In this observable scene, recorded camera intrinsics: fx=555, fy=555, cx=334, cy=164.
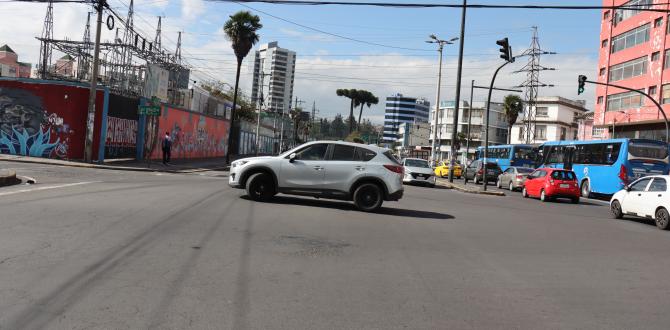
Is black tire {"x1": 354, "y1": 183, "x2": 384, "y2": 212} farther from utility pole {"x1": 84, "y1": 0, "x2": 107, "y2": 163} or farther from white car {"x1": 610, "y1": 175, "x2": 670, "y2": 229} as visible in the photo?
utility pole {"x1": 84, "y1": 0, "x2": 107, "y2": 163}

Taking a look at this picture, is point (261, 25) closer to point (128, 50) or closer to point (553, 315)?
point (128, 50)

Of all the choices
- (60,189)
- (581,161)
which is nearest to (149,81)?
(60,189)

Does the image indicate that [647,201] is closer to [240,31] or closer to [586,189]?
[586,189]

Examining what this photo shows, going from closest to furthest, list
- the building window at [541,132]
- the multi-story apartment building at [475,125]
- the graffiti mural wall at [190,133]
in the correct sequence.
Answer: the graffiti mural wall at [190,133] < the building window at [541,132] < the multi-story apartment building at [475,125]

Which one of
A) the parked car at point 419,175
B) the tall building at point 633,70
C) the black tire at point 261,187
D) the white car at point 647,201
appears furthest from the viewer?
the tall building at point 633,70

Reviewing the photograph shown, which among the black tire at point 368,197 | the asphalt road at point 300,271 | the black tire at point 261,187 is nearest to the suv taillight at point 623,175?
the asphalt road at point 300,271

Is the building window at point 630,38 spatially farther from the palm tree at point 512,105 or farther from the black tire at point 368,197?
the black tire at point 368,197

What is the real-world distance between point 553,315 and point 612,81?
5193 cm

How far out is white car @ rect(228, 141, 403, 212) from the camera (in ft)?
43.5

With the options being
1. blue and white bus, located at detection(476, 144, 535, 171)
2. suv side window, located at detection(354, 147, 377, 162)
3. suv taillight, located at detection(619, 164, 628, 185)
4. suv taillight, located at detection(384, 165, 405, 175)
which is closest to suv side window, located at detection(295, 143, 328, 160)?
Answer: suv side window, located at detection(354, 147, 377, 162)

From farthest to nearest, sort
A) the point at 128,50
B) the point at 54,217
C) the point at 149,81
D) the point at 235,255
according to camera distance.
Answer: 1. the point at 128,50
2. the point at 149,81
3. the point at 54,217
4. the point at 235,255

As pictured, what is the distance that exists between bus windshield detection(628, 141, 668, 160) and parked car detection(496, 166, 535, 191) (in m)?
5.13

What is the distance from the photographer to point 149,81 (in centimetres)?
3475

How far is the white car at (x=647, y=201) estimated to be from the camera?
13.8 meters
